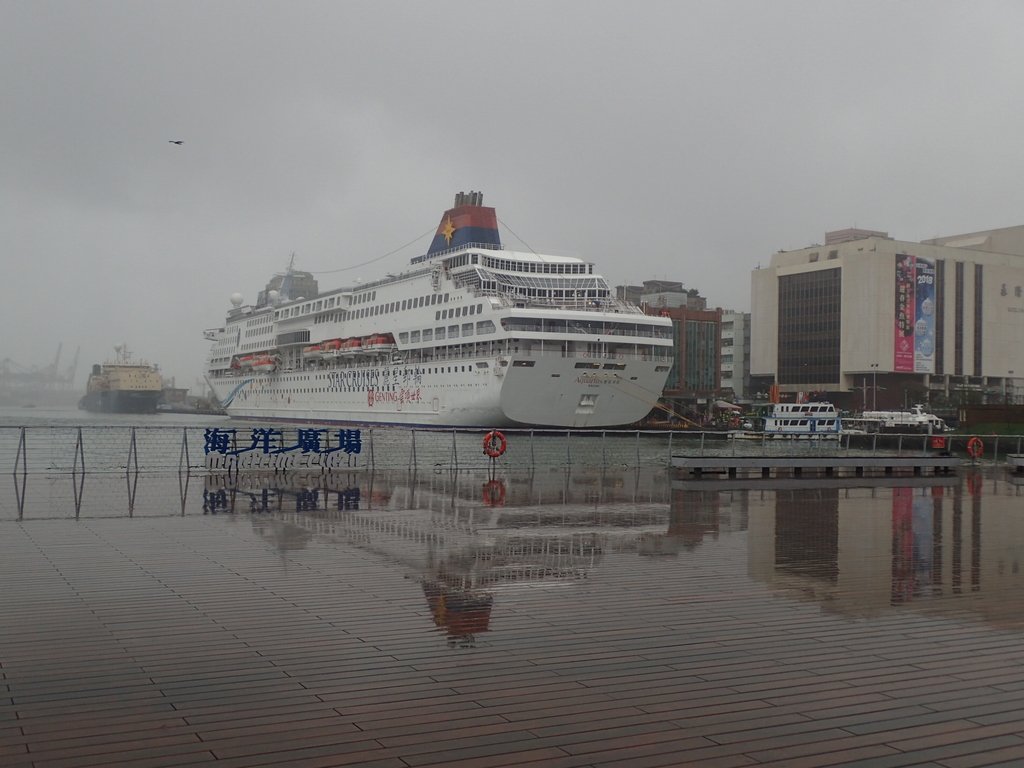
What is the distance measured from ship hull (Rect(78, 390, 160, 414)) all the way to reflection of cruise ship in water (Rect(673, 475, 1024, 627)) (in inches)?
4156

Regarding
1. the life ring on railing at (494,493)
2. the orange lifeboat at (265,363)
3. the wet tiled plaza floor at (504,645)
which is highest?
the orange lifeboat at (265,363)

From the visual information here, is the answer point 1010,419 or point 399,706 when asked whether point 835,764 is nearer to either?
point 399,706

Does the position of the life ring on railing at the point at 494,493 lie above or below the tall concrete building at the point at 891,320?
below

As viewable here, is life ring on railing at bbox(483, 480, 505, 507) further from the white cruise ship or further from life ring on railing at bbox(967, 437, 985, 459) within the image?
the white cruise ship

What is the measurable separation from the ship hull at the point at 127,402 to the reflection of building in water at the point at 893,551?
107 m

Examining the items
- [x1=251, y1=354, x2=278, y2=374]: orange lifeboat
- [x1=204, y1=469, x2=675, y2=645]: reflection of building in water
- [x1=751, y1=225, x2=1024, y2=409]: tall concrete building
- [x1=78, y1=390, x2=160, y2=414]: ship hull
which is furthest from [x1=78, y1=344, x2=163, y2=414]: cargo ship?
[x1=204, y1=469, x2=675, y2=645]: reflection of building in water

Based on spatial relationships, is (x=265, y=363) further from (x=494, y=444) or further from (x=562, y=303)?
(x=494, y=444)

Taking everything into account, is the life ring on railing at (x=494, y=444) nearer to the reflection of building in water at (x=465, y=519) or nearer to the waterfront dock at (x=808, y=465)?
the reflection of building in water at (x=465, y=519)

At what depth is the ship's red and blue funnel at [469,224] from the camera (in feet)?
188

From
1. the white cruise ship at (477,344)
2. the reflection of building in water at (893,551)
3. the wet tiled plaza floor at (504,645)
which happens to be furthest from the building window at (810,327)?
the wet tiled plaza floor at (504,645)

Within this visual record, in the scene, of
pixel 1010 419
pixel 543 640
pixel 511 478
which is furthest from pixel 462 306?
pixel 543 640

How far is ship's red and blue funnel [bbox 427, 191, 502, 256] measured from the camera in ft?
188

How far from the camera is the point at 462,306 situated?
5116cm

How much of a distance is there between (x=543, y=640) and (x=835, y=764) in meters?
2.38
